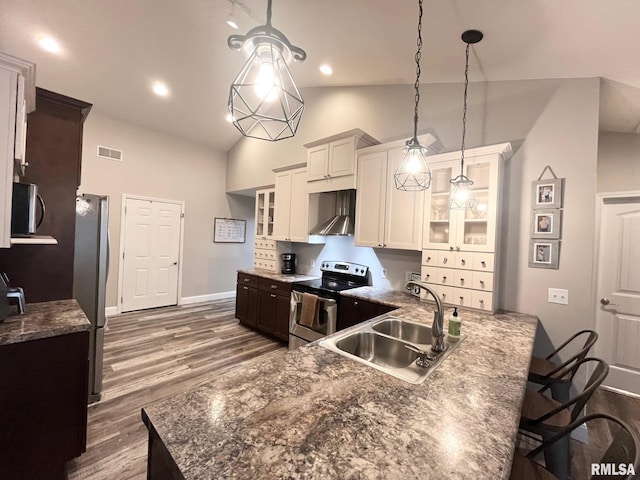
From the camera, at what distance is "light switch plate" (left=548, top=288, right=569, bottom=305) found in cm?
231

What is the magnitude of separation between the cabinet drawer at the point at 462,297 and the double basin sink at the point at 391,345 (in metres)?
0.80

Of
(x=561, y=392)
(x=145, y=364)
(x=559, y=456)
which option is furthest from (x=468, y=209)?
(x=145, y=364)

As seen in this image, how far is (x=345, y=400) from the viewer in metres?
1.00

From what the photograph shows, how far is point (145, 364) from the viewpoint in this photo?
122 inches

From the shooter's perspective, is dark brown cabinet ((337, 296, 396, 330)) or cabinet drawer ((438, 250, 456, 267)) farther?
dark brown cabinet ((337, 296, 396, 330))

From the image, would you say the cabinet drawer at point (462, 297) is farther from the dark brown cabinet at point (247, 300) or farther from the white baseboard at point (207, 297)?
the white baseboard at point (207, 297)

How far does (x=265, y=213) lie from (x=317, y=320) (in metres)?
2.25

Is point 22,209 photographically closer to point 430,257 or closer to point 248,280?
point 248,280

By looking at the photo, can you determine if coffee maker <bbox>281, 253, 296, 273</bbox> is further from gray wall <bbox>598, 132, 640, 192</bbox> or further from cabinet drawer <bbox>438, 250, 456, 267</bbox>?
gray wall <bbox>598, 132, 640, 192</bbox>

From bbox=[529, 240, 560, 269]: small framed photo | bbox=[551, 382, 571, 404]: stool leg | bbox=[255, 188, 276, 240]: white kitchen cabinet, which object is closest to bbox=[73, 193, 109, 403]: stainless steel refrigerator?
bbox=[255, 188, 276, 240]: white kitchen cabinet

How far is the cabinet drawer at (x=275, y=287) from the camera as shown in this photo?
371cm

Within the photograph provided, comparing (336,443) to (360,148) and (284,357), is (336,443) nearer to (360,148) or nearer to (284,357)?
(284,357)

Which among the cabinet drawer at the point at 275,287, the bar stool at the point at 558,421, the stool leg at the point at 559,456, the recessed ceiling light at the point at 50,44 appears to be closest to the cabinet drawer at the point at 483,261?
the bar stool at the point at 558,421

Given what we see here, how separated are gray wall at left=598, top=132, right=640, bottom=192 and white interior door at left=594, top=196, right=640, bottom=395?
13.4 inches
